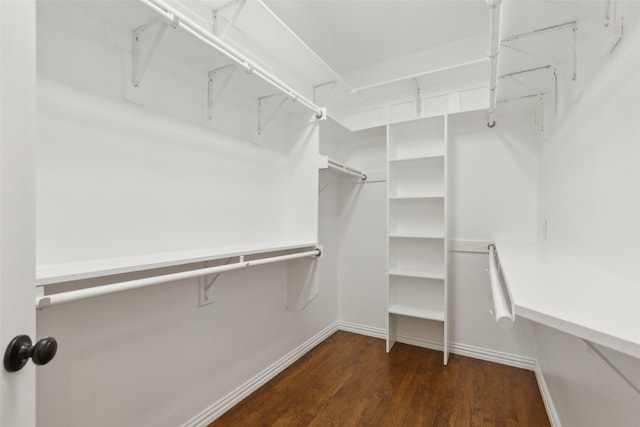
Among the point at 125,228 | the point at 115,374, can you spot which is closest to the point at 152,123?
the point at 125,228

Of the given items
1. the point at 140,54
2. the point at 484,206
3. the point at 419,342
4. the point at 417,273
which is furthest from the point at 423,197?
the point at 140,54

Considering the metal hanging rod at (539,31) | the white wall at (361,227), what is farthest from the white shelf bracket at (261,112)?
the metal hanging rod at (539,31)

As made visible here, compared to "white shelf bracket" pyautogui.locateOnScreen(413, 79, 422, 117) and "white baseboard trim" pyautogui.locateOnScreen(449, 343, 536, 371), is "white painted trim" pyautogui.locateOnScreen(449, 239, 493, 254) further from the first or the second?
"white shelf bracket" pyautogui.locateOnScreen(413, 79, 422, 117)

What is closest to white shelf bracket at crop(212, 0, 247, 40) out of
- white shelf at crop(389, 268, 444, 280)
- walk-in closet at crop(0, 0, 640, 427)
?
walk-in closet at crop(0, 0, 640, 427)

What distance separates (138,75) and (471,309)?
116 inches

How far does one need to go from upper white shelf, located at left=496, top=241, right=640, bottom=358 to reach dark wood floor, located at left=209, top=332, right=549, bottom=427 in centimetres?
128

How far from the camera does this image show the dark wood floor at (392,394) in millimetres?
1771

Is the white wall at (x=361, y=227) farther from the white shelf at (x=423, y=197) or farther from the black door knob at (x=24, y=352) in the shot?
the black door knob at (x=24, y=352)

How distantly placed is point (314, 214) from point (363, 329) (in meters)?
1.63

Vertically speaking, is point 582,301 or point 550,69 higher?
point 550,69

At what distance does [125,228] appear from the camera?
129cm

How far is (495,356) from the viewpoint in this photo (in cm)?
249

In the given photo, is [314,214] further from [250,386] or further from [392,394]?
[392,394]

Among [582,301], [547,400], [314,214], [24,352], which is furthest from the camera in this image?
[314,214]
